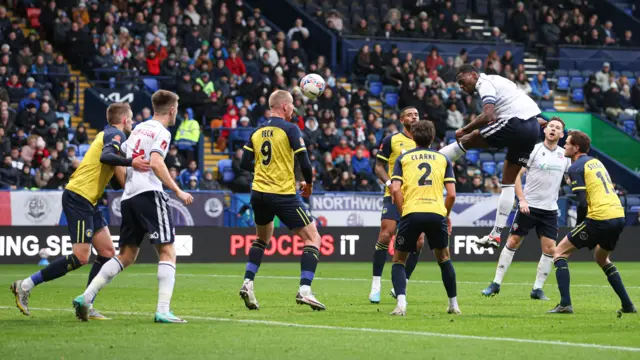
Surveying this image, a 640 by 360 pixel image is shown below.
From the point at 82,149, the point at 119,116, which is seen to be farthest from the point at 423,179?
the point at 82,149

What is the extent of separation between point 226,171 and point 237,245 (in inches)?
130

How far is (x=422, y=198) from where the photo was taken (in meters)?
11.7

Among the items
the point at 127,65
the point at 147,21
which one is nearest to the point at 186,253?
the point at 127,65

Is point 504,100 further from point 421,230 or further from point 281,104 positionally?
point 281,104

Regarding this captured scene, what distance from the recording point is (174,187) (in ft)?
34.0

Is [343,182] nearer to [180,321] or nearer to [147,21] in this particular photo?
[147,21]

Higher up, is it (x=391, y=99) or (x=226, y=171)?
(x=391, y=99)

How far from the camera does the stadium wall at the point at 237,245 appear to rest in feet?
78.7

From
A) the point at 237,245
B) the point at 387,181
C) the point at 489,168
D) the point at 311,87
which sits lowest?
the point at 237,245

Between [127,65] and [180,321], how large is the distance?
2037 centimetres

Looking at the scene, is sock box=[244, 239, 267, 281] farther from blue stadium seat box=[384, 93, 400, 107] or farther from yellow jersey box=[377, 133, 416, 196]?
blue stadium seat box=[384, 93, 400, 107]

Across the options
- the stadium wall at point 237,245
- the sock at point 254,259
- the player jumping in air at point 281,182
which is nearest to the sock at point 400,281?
the player jumping in air at point 281,182

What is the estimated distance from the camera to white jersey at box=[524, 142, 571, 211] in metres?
15.8

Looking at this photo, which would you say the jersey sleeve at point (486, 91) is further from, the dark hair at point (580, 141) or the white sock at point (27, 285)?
the white sock at point (27, 285)
